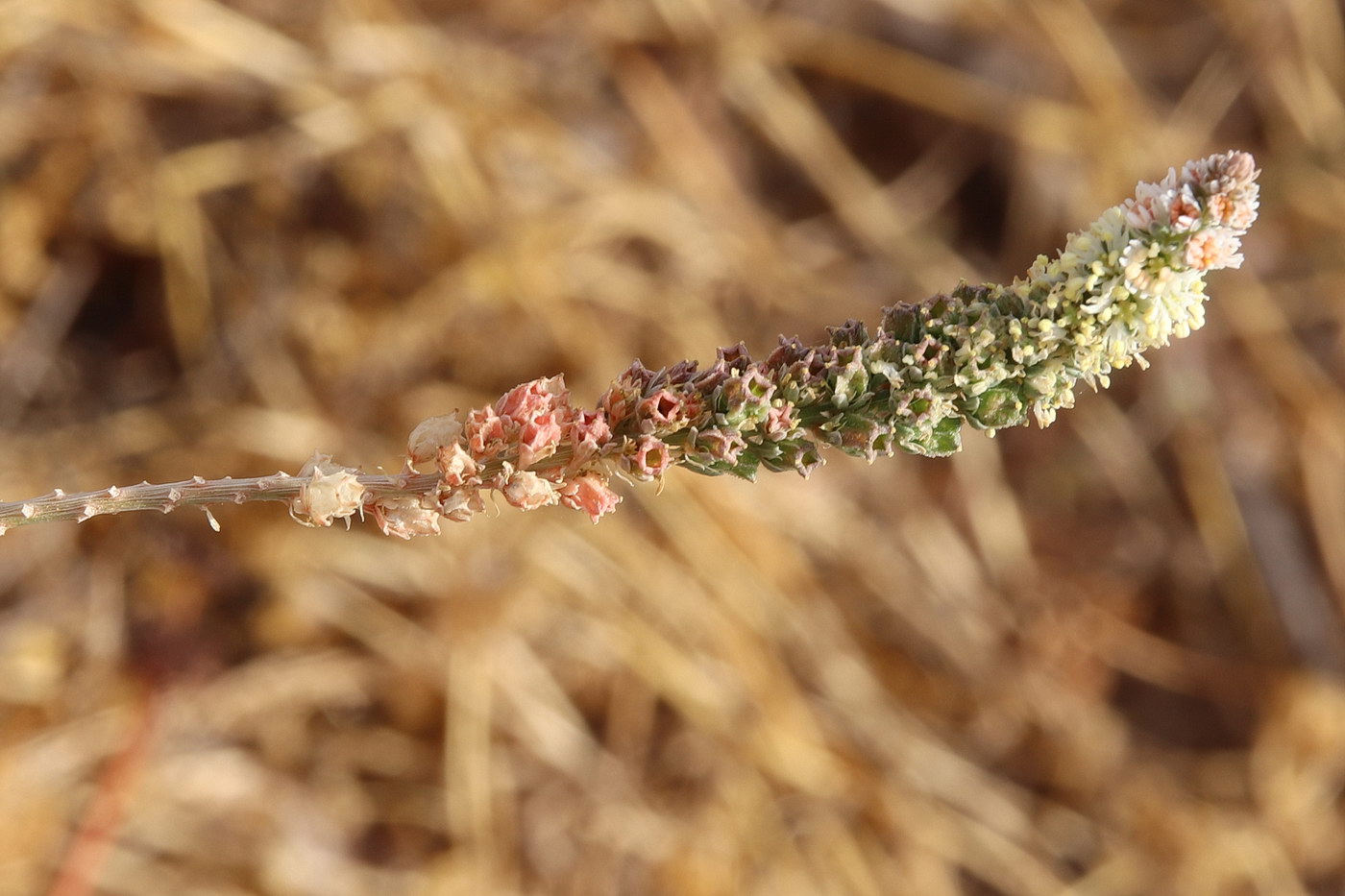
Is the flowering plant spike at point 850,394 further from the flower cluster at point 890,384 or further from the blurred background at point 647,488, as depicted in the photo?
the blurred background at point 647,488

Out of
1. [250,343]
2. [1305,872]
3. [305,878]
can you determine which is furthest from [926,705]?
[250,343]

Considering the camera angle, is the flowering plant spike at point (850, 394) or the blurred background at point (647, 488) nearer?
the flowering plant spike at point (850, 394)

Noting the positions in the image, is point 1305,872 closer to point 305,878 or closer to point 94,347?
point 305,878

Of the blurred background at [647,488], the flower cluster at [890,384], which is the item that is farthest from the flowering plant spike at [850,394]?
the blurred background at [647,488]

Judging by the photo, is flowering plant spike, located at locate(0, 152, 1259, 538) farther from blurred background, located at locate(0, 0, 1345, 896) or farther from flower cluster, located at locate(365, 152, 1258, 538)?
blurred background, located at locate(0, 0, 1345, 896)

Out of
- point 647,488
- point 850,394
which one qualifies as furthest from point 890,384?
point 647,488

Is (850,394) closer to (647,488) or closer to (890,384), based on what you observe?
(890,384)
